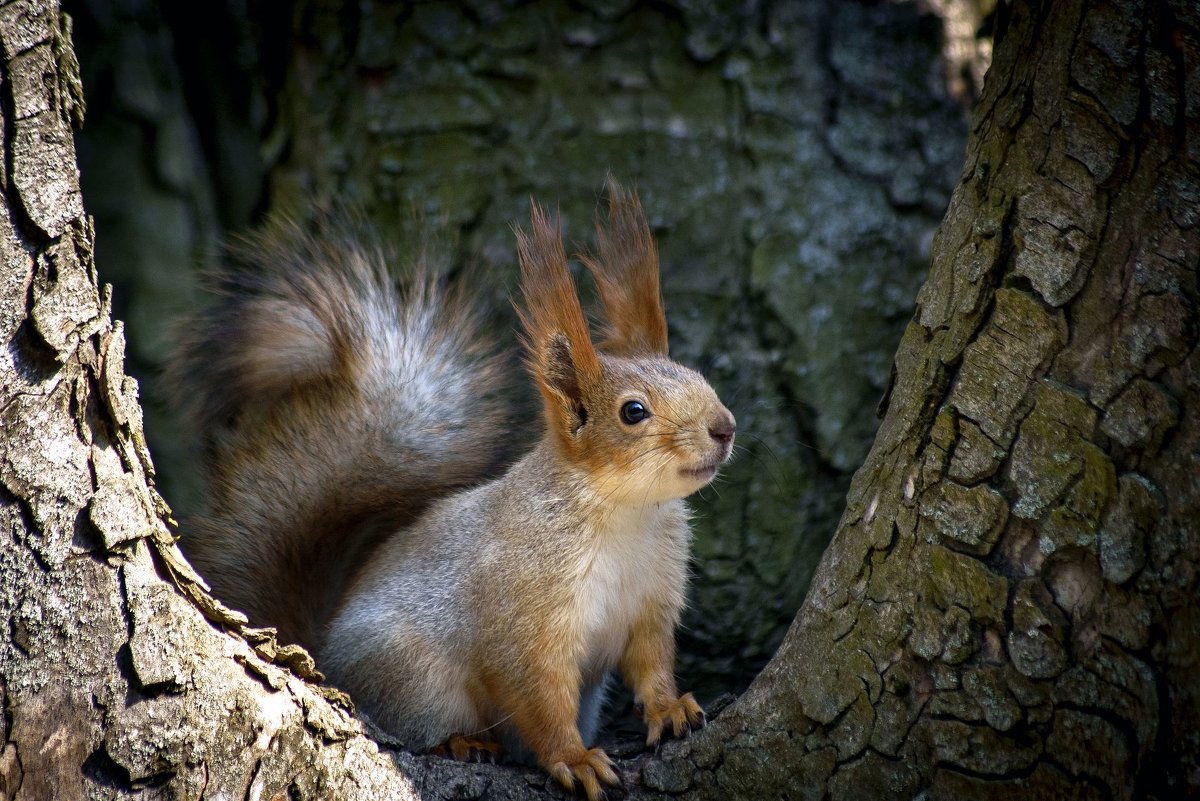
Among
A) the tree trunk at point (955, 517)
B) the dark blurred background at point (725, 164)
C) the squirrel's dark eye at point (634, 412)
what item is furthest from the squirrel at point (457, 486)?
the tree trunk at point (955, 517)

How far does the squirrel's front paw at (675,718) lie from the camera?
1482 mm

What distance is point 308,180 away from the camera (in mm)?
2107

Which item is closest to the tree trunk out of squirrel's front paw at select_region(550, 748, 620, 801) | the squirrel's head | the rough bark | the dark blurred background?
the rough bark

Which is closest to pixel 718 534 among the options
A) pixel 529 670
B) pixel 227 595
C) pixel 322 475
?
pixel 529 670

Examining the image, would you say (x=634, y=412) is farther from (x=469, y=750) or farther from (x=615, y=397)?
(x=469, y=750)

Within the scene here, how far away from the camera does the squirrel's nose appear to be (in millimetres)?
1504

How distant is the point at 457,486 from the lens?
1.90 meters

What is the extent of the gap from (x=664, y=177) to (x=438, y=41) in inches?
20.5

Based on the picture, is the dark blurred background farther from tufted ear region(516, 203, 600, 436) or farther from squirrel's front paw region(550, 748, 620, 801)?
squirrel's front paw region(550, 748, 620, 801)

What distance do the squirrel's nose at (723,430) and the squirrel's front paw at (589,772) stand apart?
18.9 inches

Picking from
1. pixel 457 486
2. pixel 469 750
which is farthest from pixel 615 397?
pixel 469 750

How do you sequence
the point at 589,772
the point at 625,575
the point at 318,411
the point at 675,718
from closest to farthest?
the point at 589,772 → the point at 675,718 → the point at 625,575 → the point at 318,411

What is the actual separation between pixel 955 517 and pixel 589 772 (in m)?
0.60

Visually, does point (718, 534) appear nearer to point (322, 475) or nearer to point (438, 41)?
point (322, 475)
